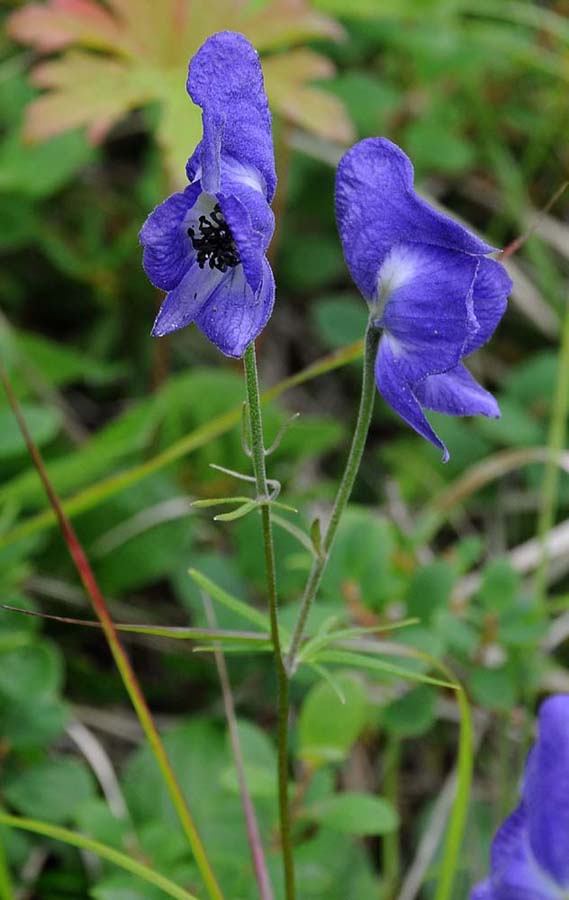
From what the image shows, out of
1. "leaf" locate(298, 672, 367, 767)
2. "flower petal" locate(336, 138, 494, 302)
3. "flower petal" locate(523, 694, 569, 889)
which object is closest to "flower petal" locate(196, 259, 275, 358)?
"flower petal" locate(336, 138, 494, 302)

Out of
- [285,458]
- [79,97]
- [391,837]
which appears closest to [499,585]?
[391,837]

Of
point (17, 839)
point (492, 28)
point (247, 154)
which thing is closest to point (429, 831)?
point (17, 839)

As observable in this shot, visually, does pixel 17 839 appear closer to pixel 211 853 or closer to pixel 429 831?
pixel 211 853

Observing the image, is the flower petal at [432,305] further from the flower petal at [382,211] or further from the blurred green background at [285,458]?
the blurred green background at [285,458]

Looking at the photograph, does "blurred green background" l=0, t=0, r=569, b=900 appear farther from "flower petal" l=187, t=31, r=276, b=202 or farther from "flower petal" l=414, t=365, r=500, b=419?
"flower petal" l=187, t=31, r=276, b=202

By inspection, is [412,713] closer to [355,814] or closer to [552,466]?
[355,814]
